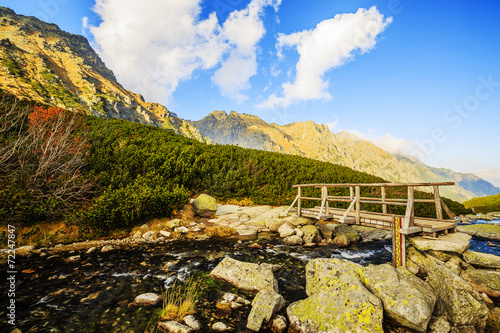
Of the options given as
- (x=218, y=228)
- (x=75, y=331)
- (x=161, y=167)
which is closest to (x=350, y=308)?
(x=75, y=331)

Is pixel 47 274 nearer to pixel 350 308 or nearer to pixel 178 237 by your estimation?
pixel 178 237

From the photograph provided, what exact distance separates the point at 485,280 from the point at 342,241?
4.41 meters

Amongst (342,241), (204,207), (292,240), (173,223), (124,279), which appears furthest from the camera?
(204,207)

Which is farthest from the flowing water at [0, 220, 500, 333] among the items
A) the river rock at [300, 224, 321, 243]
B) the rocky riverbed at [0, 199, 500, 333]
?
the river rock at [300, 224, 321, 243]

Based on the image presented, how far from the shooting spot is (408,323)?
3760 mm

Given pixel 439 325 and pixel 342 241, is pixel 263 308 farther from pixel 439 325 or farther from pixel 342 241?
pixel 342 241

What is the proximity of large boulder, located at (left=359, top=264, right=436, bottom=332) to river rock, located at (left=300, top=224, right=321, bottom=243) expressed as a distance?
455 centimetres

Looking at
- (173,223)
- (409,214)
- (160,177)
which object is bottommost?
(173,223)

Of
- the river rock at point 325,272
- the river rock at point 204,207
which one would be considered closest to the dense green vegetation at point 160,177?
the river rock at point 204,207

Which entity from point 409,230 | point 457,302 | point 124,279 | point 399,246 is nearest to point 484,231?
point 399,246

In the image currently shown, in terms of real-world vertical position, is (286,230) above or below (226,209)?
below

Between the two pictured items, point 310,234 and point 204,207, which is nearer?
point 310,234

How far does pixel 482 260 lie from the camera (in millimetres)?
5855

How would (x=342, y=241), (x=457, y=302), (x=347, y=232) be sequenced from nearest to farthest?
(x=457, y=302), (x=342, y=241), (x=347, y=232)
